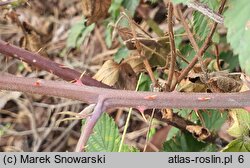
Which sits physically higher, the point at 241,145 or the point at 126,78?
the point at 126,78

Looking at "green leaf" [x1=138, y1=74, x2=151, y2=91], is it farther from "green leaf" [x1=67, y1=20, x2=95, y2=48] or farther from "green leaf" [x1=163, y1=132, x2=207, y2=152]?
"green leaf" [x1=67, y1=20, x2=95, y2=48]

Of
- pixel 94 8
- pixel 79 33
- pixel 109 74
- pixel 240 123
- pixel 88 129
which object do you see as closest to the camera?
pixel 88 129

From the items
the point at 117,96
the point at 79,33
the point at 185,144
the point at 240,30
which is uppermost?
the point at 79,33

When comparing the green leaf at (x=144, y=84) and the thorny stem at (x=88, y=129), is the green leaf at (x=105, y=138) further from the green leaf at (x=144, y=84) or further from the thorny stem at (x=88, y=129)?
the thorny stem at (x=88, y=129)

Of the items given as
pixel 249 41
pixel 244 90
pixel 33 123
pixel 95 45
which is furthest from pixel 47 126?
pixel 249 41

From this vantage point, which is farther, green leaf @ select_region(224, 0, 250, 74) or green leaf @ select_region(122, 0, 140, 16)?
green leaf @ select_region(122, 0, 140, 16)

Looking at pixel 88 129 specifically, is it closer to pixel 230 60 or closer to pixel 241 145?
pixel 241 145

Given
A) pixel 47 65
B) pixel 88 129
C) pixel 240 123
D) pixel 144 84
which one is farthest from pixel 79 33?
pixel 88 129

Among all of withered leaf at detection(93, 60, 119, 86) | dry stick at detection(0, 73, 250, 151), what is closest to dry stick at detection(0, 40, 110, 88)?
withered leaf at detection(93, 60, 119, 86)
